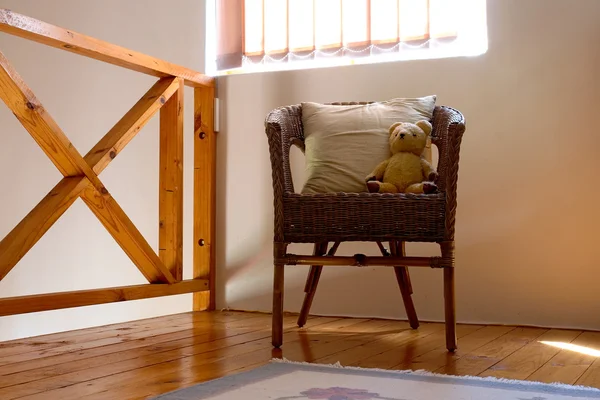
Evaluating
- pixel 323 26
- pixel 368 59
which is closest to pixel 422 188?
pixel 368 59

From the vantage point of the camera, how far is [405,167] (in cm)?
214

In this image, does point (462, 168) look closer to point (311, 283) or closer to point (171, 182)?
point (311, 283)

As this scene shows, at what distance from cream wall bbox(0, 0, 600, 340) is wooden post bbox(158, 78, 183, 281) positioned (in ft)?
0.67

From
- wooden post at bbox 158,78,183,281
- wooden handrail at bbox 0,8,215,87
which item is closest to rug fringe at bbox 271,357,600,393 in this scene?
wooden post at bbox 158,78,183,281

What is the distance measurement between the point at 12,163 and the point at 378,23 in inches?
58.3

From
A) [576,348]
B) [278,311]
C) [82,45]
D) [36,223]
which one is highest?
[82,45]

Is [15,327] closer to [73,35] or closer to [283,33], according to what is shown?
[73,35]

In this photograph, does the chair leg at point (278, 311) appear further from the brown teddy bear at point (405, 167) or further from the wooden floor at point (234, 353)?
the brown teddy bear at point (405, 167)

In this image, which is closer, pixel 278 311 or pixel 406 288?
pixel 278 311

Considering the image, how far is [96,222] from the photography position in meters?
2.68

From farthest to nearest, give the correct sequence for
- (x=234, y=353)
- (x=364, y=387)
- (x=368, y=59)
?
(x=368, y=59) → (x=234, y=353) → (x=364, y=387)

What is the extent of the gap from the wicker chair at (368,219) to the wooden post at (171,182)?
66cm

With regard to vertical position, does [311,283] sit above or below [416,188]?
below

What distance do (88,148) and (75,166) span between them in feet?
1.54
